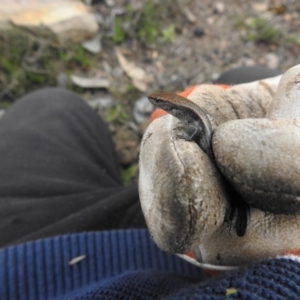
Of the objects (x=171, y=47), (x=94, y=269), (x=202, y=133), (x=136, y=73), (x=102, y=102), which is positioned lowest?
(x=94, y=269)

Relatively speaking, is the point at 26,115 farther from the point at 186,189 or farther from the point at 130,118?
the point at 186,189

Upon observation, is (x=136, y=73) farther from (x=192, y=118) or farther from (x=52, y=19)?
(x=192, y=118)

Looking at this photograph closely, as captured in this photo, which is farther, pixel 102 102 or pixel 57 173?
pixel 102 102

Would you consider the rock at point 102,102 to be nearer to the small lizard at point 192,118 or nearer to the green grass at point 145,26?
the green grass at point 145,26

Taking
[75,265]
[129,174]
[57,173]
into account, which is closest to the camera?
[75,265]

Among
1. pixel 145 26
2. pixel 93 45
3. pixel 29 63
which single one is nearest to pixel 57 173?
pixel 29 63

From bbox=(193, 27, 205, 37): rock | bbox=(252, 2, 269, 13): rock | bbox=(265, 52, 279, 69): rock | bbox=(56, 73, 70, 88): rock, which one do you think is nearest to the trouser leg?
bbox=(56, 73, 70, 88): rock
